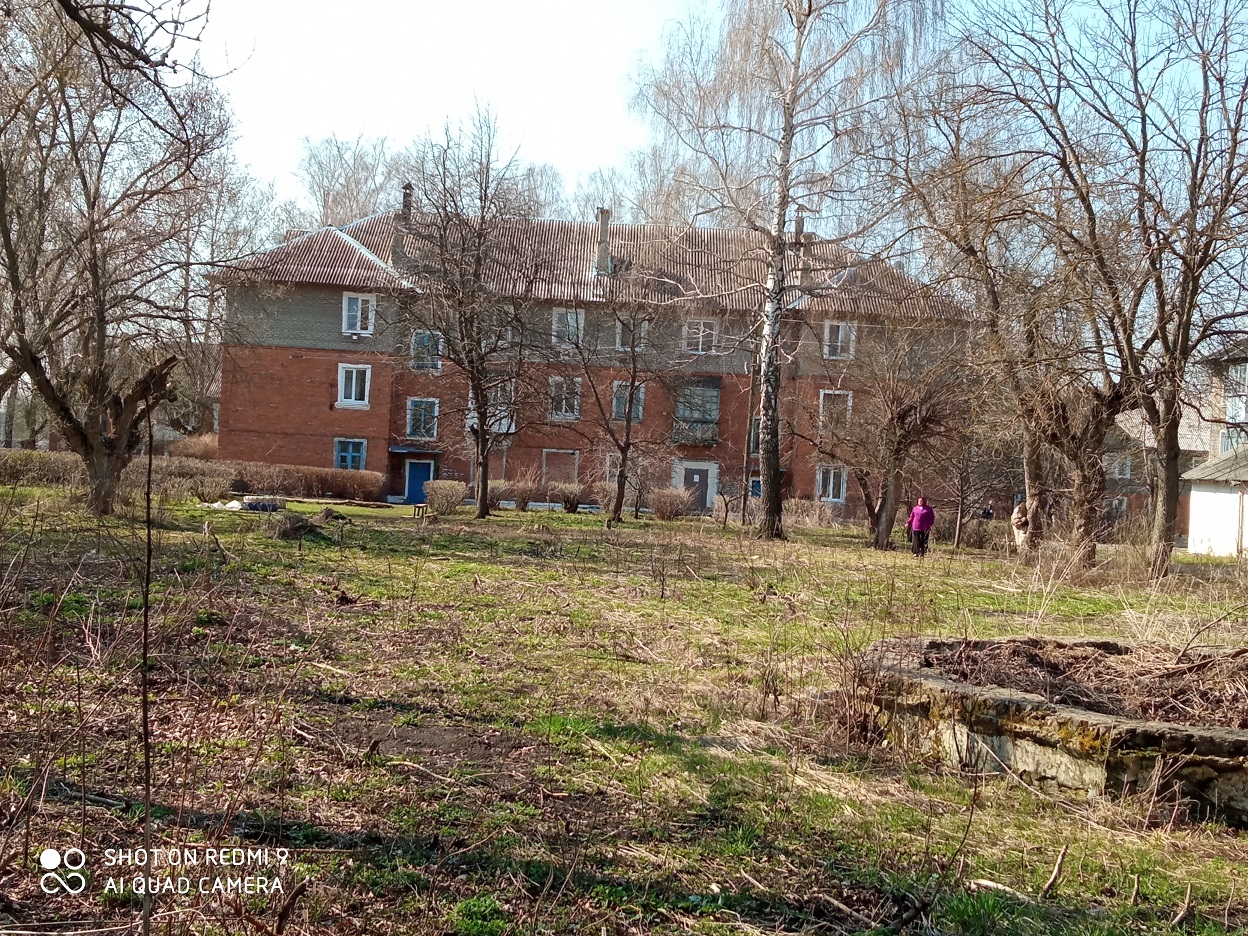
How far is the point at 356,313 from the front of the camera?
40656 mm

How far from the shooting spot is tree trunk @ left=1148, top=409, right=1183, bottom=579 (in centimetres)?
1609

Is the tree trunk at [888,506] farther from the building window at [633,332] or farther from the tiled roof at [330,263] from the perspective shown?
the tiled roof at [330,263]

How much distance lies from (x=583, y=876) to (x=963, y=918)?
4.42 ft

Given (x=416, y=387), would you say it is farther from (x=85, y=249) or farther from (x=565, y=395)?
(x=85, y=249)

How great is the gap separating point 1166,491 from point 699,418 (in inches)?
992

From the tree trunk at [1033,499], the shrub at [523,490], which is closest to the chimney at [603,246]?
the shrub at [523,490]

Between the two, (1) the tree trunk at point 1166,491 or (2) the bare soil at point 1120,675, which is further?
(1) the tree trunk at point 1166,491

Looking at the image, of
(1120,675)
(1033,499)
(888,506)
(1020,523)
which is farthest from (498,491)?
(1120,675)

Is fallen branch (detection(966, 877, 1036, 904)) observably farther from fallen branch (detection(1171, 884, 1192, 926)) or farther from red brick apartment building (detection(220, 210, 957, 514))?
red brick apartment building (detection(220, 210, 957, 514))

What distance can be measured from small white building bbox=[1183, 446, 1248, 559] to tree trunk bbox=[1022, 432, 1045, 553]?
1754 cm

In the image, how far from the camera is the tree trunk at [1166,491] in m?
16.1

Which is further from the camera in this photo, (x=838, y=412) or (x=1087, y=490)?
(x=838, y=412)

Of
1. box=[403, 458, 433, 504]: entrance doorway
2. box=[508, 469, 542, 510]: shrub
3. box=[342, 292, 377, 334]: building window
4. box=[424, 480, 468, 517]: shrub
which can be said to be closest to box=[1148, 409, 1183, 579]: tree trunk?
box=[424, 480, 468, 517]: shrub

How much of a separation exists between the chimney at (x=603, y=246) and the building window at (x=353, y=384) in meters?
10.4
